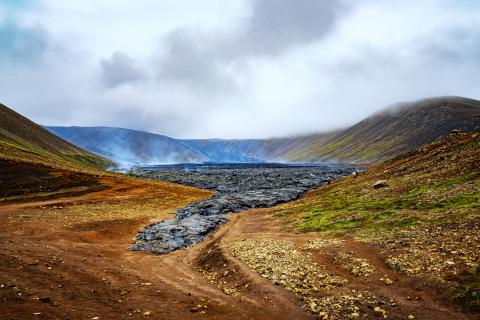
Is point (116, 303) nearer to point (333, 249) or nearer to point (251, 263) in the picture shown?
point (251, 263)

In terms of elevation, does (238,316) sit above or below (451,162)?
below

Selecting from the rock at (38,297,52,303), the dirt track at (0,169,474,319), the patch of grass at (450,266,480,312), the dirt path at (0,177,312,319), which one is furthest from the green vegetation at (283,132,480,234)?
the rock at (38,297,52,303)

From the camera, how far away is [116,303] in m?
17.4

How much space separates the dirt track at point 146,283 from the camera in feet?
53.3

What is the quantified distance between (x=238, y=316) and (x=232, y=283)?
5.25m

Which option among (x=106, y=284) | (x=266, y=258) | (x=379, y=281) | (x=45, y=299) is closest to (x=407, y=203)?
(x=266, y=258)

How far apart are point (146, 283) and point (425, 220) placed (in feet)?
68.4

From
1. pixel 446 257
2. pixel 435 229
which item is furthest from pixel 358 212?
pixel 446 257

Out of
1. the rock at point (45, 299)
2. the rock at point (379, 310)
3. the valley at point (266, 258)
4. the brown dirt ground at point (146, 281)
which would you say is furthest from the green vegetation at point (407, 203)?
the rock at point (45, 299)

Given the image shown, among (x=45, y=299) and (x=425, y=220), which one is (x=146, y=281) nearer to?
(x=45, y=299)

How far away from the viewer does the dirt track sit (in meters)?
16.2

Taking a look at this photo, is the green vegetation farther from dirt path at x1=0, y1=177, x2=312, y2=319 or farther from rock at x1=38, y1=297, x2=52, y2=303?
rock at x1=38, y1=297, x2=52, y2=303

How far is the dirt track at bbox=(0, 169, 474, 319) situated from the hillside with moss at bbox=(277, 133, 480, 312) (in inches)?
49.7

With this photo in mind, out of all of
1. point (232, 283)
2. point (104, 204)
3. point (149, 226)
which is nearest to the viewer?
point (232, 283)
